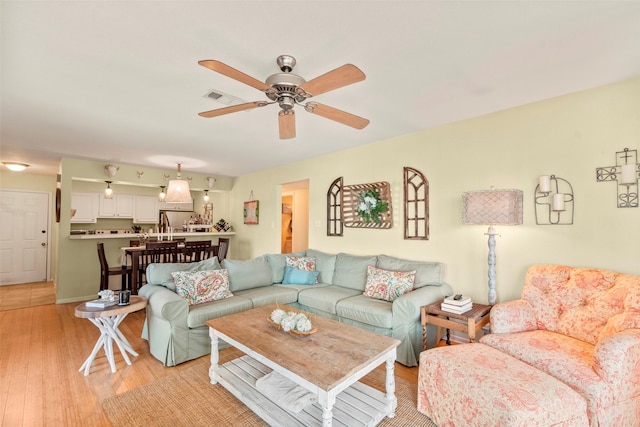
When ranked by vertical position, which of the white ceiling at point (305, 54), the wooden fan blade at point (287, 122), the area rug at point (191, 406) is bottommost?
the area rug at point (191, 406)

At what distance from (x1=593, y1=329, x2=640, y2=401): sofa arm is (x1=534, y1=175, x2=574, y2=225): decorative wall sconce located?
3.68ft

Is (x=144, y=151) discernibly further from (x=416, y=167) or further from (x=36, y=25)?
(x=416, y=167)

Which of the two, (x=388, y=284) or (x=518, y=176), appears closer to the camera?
(x=518, y=176)

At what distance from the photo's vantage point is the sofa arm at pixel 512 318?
2236 mm

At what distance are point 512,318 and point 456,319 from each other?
0.52 meters

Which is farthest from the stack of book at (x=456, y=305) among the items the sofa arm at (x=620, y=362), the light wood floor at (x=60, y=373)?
the sofa arm at (x=620, y=362)

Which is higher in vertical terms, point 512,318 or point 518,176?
point 518,176

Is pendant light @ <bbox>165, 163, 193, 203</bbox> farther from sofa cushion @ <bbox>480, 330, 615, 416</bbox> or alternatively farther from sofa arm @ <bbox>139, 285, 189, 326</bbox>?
sofa cushion @ <bbox>480, 330, 615, 416</bbox>

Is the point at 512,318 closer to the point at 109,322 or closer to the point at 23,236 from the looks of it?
the point at 109,322

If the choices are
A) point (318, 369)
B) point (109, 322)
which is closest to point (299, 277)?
point (109, 322)

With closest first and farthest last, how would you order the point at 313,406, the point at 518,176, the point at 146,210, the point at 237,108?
the point at 313,406 < the point at 237,108 < the point at 518,176 < the point at 146,210

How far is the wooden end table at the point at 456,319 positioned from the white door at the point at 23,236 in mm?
7930

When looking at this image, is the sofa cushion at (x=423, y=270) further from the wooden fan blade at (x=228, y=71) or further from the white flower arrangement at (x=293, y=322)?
the wooden fan blade at (x=228, y=71)

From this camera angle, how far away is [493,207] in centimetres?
262
